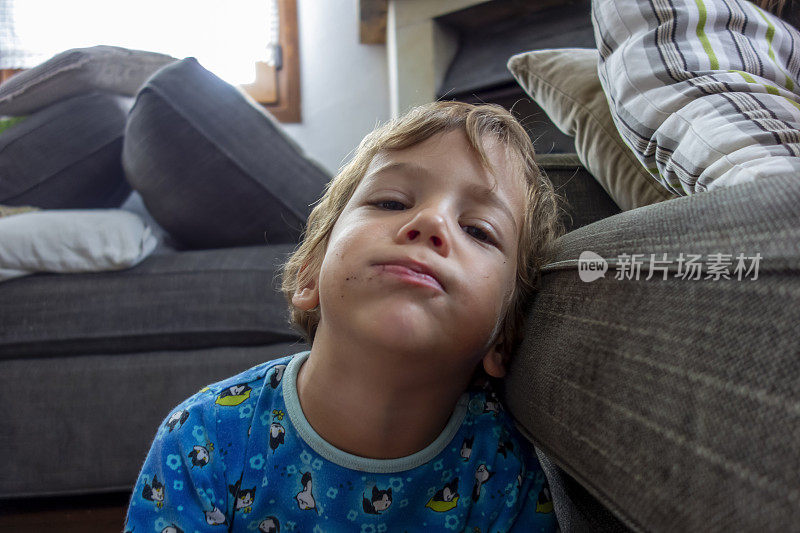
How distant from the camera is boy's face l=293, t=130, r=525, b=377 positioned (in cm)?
53

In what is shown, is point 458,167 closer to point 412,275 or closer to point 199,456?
point 412,275

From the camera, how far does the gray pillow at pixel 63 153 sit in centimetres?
128

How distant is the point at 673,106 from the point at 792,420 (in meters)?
0.45

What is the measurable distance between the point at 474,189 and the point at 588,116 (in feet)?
1.01

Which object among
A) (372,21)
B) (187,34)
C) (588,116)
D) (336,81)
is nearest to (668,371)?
(588,116)

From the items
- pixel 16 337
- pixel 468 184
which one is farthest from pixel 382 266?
A: pixel 16 337

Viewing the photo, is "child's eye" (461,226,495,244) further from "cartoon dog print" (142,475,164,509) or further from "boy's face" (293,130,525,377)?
"cartoon dog print" (142,475,164,509)

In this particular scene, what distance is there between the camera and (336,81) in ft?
9.00

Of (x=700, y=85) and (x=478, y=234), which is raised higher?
(x=700, y=85)

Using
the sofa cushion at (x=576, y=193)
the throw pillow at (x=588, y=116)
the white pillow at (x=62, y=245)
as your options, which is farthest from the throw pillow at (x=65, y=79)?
the sofa cushion at (x=576, y=193)

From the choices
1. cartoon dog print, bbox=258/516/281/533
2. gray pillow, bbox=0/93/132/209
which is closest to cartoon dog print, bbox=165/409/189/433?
cartoon dog print, bbox=258/516/281/533

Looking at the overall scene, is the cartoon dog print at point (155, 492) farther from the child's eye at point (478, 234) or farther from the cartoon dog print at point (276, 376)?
the child's eye at point (478, 234)

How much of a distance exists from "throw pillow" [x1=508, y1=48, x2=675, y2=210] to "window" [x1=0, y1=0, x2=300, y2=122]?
2023 mm

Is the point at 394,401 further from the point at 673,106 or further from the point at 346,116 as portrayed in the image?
the point at 346,116
